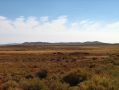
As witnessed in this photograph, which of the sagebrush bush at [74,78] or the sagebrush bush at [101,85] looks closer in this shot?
the sagebrush bush at [101,85]

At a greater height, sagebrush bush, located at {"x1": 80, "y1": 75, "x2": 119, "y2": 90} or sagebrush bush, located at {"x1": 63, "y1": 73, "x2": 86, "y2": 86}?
sagebrush bush, located at {"x1": 80, "y1": 75, "x2": 119, "y2": 90}

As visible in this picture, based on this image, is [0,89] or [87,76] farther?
[87,76]

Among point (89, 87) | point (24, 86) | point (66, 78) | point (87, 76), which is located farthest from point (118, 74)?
point (24, 86)

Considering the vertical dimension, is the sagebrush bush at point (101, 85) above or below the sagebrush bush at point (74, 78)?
above

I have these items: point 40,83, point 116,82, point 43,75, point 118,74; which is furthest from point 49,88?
point 43,75

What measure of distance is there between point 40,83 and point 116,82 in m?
4.32

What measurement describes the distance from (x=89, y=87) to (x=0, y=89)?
20.6 ft

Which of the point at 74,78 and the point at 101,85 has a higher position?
the point at 101,85

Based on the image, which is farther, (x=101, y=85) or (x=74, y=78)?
(x=74, y=78)

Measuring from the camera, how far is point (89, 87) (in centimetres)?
1534

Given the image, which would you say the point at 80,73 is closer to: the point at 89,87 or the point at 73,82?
the point at 73,82

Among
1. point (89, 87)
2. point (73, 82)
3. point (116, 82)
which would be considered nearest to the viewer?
point (89, 87)

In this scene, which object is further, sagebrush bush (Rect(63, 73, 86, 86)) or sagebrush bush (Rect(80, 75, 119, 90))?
sagebrush bush (Rect(63, 73, 86, 86))

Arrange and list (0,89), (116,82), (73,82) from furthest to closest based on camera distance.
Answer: (73,82) → (0,89) → (116,82)
